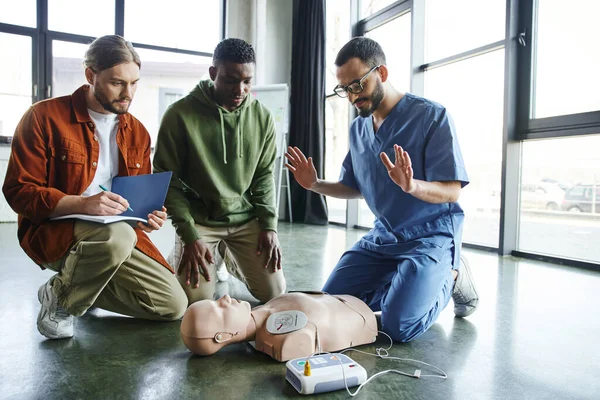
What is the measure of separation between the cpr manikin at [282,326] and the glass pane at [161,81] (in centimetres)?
502

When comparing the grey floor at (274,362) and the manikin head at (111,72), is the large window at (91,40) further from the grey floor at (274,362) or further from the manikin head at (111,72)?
the grey floor at (274,362)

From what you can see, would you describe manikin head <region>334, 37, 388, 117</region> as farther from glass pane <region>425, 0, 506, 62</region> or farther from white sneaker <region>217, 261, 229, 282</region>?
glass pane <region>425, 0, 506, 62</region>

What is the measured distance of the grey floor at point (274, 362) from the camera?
1.14 metres

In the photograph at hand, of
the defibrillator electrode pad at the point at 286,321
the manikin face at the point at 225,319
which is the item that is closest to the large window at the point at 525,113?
the defibrillator electrode pad at the point at 286,321

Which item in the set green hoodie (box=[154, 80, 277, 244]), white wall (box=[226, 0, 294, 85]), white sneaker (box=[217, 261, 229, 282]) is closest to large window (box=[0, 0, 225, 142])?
white wall (box=[226, 0, 294, 85])

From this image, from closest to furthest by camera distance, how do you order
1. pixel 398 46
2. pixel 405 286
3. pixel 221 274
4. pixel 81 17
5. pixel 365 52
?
pixel 405 286 → pixel 365 52 → pixel 221 274 → pixel 398 46 → pixel 81 17

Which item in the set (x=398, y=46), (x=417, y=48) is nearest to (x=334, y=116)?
(x=398, y=46)

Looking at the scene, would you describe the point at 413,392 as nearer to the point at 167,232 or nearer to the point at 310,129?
the point at 167,232

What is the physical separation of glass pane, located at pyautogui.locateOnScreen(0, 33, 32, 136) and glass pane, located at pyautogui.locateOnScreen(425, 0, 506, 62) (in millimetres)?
4333

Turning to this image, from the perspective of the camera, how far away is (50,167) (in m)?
1.53

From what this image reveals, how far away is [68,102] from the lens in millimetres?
1608

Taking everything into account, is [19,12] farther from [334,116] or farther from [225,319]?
[225,319]

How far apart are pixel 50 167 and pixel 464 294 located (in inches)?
61.0

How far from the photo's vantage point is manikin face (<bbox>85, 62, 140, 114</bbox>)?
155 cm
